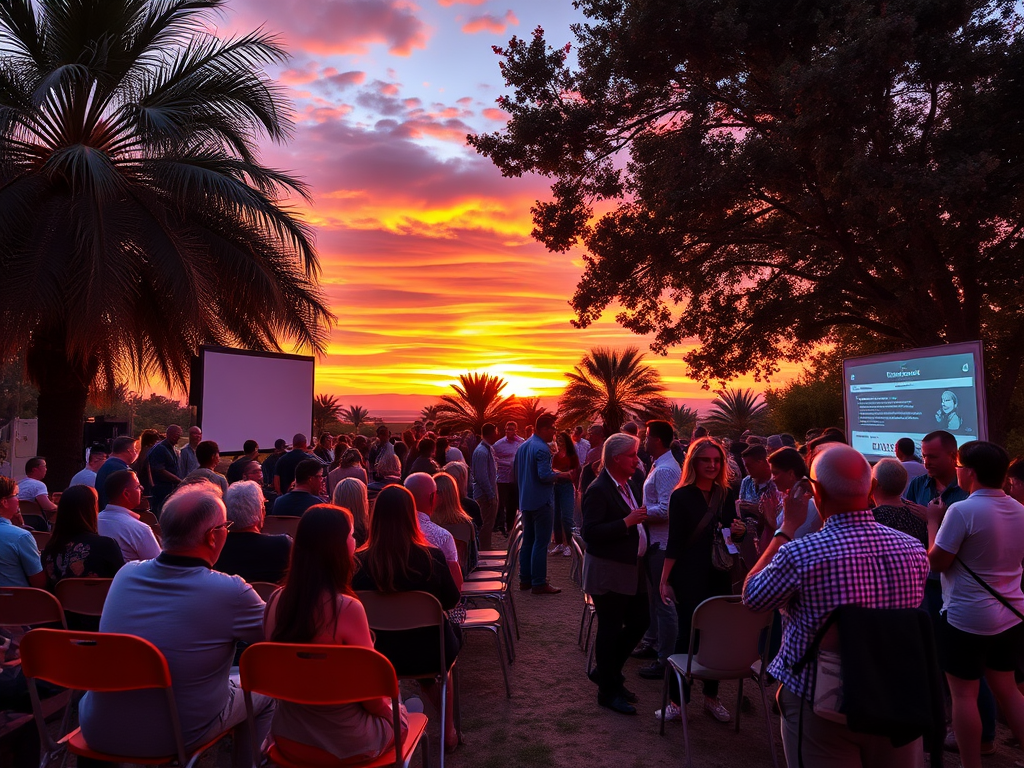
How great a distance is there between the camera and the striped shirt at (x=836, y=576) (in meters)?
2.39

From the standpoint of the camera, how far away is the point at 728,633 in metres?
3.93

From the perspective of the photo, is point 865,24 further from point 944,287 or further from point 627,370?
point 627,370

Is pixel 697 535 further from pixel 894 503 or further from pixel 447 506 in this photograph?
pixel 447 506

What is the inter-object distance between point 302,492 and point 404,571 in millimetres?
2972

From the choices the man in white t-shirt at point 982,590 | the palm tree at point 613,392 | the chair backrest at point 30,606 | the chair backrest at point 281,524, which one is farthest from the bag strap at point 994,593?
the palm tree at point 613,392

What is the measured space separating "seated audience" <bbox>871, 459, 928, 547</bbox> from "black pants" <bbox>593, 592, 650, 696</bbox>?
162 cm

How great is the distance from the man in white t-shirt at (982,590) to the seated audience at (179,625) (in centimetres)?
342

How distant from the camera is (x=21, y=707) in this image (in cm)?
341

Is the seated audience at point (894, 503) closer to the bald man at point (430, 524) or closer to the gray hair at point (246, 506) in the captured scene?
the bald man at point (430, 524)

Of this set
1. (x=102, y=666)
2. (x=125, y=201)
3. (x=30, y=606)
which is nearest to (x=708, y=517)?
(x=102, y=666)

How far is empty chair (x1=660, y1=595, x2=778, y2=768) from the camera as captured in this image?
12.7 ft

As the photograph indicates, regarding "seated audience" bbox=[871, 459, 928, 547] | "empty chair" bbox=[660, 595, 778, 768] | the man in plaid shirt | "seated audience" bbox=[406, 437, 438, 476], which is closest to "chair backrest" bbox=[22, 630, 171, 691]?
the man in plaid shirt

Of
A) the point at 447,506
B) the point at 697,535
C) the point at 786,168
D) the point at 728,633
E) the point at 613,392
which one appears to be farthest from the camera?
the point at 613,392

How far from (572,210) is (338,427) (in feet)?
118
